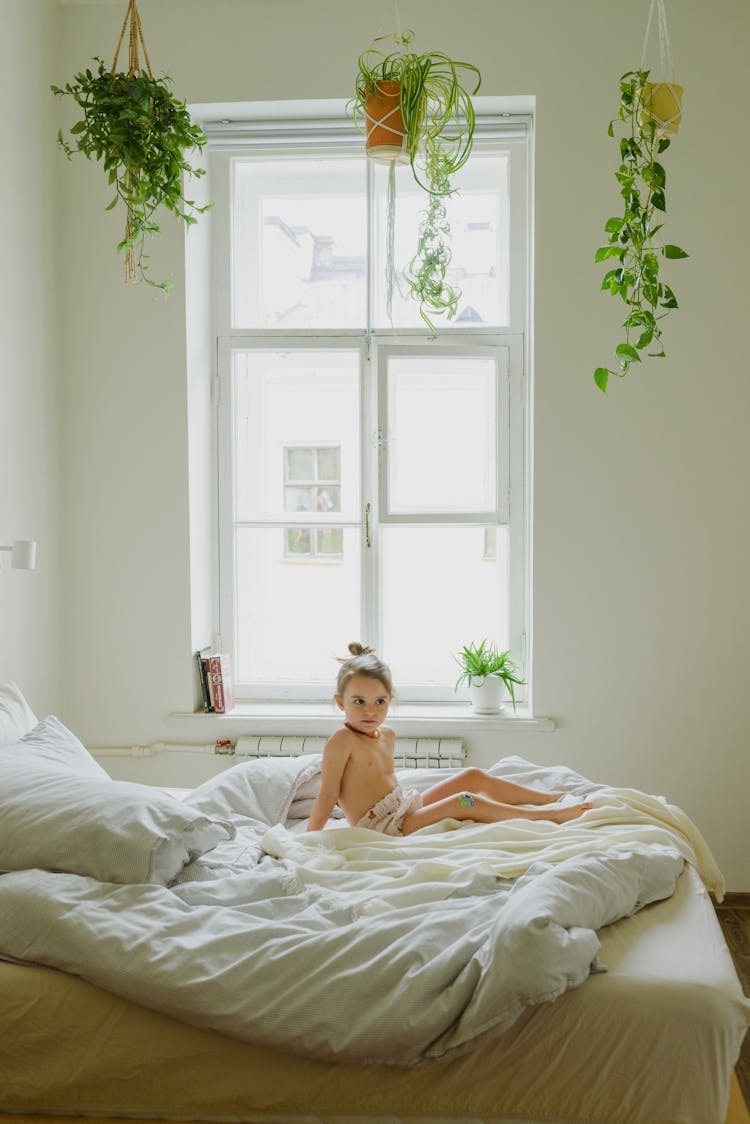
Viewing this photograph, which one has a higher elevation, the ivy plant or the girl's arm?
the ivy plant

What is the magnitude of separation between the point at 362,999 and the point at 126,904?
0.51 meters

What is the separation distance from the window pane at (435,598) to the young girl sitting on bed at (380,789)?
44.9 inches

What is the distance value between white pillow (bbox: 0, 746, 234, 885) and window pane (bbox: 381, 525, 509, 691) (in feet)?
5.73

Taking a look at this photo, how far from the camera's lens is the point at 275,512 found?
3.98 metres

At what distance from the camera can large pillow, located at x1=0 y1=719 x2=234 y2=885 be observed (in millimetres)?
2008

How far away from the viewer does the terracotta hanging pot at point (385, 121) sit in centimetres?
248

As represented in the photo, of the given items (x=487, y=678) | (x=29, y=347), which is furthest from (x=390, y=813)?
(x=29, y=347)

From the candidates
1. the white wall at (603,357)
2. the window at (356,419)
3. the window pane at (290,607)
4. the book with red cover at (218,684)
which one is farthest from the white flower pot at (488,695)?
the book with red cover at (218,684)

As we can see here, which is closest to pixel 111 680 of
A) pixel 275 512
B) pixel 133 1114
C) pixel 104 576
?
pixel 104 576

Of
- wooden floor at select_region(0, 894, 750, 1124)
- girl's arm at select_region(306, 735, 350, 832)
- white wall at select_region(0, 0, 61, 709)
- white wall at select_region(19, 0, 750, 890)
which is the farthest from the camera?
white wall at select_region(19, 0, 750, 890)

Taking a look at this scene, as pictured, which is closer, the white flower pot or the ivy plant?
the ivy plant

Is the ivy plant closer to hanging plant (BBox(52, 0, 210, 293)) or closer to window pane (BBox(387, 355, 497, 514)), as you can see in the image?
hanging plant (BBox(52, 0, 210, 293))

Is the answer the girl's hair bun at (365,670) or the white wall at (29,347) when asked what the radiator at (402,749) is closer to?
the white wall at (29,347)

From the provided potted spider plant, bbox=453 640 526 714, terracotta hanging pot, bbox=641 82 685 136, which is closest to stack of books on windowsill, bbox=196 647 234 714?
potted spider plant, bbox=453 640 526 714
